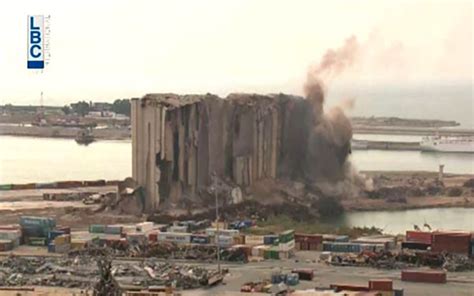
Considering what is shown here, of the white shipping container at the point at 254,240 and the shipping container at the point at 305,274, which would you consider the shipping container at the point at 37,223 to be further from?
the shipping container at the point at 305,274

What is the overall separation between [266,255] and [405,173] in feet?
48.8

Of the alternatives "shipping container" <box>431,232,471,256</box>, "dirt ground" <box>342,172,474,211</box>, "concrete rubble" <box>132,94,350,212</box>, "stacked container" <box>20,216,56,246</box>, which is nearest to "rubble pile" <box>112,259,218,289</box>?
"stacked container" <box>20,216,56,246</box>

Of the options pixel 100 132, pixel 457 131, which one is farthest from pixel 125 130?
pixel 457 131

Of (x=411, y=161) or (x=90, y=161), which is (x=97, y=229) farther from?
(x=411, y=161)

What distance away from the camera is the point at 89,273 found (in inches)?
493

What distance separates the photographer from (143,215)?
18219 millimetres

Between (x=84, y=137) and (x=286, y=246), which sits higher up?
(x=84, y=137)

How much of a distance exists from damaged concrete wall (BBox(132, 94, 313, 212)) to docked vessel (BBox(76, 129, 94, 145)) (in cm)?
2224

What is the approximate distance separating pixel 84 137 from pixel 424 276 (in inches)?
1290

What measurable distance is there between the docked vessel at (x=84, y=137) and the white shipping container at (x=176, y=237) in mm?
28417

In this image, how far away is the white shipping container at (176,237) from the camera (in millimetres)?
14891

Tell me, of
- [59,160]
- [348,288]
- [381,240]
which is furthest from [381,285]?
[59,160]

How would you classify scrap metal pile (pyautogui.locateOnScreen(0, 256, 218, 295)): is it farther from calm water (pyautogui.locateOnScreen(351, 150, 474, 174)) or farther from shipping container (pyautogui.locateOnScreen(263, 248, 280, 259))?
calm water (pyautogui.locateOnScreen(351, 150, 474, 174))

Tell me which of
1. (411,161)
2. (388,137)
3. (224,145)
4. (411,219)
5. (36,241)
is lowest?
(411,219)
